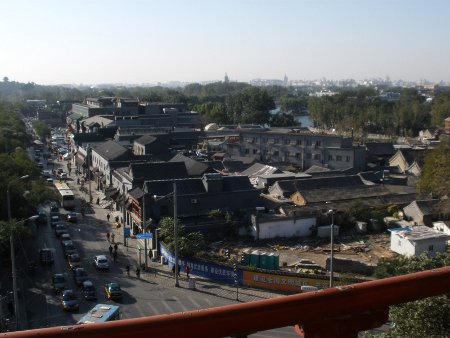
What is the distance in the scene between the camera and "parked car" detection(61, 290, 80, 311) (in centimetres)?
920

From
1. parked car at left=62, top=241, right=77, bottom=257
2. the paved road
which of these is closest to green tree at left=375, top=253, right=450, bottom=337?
the paved road

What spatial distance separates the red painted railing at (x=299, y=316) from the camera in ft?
3.40

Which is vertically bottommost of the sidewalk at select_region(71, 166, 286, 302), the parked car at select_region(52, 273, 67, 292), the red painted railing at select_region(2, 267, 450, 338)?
the sidewalk at select_region(71, 166, 286, 302)

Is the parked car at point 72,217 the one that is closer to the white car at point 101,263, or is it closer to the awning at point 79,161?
the white car at point 101,263

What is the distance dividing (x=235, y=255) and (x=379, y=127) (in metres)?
30.0

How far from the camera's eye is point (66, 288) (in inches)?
412

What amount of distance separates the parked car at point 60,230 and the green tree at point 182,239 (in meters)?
3.11

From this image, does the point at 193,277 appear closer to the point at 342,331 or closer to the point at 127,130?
the point at 342,331

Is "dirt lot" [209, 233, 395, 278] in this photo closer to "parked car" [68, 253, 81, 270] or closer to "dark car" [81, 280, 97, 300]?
"parked car" [68, 253, 81, 270]

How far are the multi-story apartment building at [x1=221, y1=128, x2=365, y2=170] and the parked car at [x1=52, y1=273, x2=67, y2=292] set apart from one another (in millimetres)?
16169

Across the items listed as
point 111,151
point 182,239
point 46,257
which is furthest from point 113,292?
point 111,151

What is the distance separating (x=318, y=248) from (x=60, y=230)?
24.0 feet

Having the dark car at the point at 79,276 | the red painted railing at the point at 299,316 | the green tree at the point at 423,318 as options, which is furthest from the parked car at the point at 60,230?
the red painted railing at the point at 299,316

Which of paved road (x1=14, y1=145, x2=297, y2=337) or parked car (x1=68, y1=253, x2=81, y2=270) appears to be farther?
parked car (x1=68, y1=253, x2=81, y2=270)
